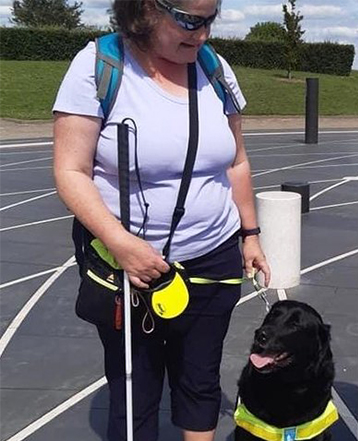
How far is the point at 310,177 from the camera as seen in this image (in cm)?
1212

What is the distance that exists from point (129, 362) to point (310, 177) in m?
9.99

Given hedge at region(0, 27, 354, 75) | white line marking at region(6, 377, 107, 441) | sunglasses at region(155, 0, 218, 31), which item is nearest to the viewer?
sunglasses at region(155, 0, 218, 31)

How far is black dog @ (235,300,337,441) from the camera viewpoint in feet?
9.59

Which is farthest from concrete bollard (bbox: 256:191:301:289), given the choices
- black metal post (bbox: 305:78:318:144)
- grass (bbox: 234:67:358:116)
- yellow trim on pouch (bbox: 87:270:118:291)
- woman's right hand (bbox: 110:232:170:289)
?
grass (bbox: 234:67:358:116)

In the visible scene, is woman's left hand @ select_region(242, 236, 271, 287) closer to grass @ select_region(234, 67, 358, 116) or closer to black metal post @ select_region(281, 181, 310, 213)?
black metal post @ select_region(281, 181, 310, 213)

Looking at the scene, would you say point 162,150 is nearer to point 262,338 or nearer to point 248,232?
point 248,232

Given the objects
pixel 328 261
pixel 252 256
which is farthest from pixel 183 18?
pixel 328 261

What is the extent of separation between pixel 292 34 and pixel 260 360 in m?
32.1

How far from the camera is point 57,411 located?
391 cm

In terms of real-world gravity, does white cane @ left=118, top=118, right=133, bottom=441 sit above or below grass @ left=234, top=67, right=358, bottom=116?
above

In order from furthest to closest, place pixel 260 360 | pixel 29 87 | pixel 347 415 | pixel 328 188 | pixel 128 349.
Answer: pixel 29 87
pixel 328 188
pixel 347 415
pixel 260 360
pixel 128 349

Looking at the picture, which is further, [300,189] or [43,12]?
[43,12]

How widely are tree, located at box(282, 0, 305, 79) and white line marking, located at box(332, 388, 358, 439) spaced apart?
1194 inches

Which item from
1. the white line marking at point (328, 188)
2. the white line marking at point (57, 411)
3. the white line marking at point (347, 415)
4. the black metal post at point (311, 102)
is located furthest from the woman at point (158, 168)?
the black metal post at point (311, 102)
